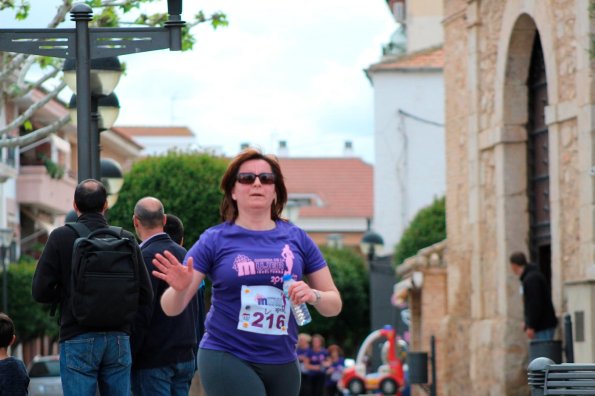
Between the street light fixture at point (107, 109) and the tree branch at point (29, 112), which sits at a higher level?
the tree branch at point (29, 112)

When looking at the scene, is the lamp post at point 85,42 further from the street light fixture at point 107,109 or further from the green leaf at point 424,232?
the green leaf at point 424,232

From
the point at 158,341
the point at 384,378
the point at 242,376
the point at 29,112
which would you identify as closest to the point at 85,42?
the point at 158,341

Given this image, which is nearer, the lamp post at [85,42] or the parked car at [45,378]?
the lamp post at [85,42]

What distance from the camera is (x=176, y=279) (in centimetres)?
717

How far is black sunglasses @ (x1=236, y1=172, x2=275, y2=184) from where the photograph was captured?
7.54 m

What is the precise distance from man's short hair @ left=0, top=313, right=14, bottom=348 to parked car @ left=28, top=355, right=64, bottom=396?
2222 cm

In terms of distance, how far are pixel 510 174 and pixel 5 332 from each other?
1193cm

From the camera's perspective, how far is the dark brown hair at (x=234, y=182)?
761 cm

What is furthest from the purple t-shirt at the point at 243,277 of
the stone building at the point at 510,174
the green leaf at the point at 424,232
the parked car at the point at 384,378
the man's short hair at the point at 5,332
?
the green leaf at the point at 424,232

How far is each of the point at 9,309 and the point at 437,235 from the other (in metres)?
13.3

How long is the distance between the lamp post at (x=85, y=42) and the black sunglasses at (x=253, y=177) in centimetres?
519

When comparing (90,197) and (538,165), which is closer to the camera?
(90,197)

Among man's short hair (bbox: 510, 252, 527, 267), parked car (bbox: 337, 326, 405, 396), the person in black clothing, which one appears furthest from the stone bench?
parked car (bbox: 337, 326, 405, 396)

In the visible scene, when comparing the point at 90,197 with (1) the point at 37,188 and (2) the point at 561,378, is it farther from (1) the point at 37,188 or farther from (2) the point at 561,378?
(1) the point at 37,188
